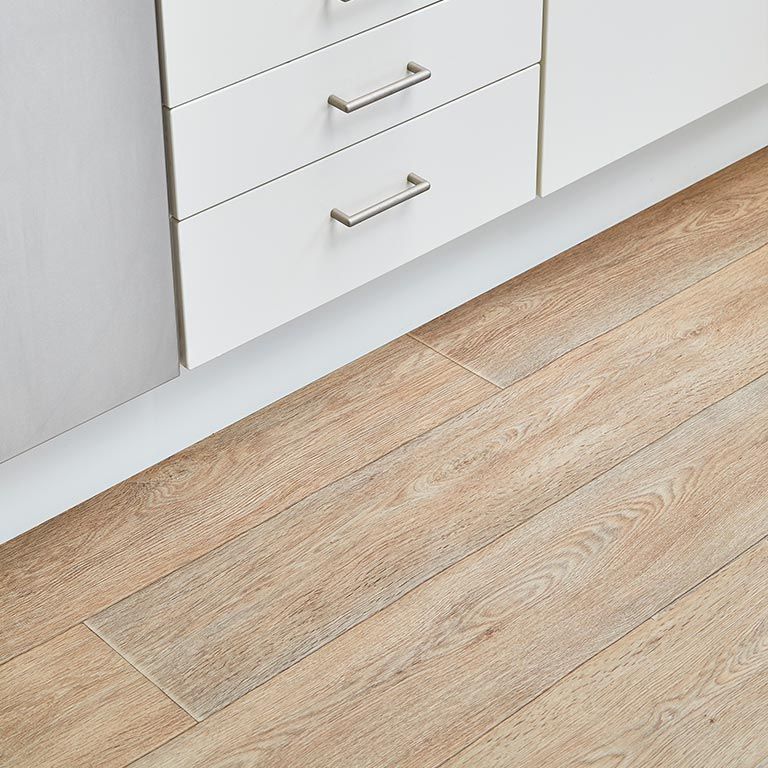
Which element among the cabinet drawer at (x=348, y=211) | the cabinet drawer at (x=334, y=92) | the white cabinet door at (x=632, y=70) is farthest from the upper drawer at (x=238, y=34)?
the white cabinet door at (x=632, y=70)

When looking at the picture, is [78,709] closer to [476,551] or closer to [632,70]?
[476,551]

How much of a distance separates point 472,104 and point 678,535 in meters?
0.61

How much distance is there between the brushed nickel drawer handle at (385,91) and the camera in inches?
63.2

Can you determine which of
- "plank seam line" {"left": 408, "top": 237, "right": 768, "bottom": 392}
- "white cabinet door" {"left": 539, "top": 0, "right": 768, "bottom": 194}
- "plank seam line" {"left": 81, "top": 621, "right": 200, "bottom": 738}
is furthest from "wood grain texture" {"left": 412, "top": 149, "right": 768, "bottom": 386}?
"plank seam line" {"left": 81, "top": 621, "right": 200, "bottom": 738}

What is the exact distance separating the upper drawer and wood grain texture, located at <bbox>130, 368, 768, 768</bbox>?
589 millimetres

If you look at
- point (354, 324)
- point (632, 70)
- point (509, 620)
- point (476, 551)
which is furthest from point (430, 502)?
point (632, 70)

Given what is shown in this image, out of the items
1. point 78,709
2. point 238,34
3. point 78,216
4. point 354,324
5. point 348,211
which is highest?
point 238,34

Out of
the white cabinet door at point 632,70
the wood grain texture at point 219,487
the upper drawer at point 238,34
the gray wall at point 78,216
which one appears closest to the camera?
→ the gray wall at point 78,216

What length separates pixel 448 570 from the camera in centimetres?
160

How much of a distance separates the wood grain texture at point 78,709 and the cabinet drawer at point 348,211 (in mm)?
370

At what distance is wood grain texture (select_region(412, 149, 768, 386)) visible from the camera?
6.42ft

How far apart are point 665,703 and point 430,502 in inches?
15.7

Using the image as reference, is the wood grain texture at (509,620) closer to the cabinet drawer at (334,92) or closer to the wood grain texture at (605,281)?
the wood grain texture at (605,281)

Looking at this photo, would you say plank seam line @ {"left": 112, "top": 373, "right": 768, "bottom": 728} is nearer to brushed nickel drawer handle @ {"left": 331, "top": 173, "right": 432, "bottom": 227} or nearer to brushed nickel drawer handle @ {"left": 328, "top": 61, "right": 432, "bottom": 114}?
brushed nickel drawer handle @ {"left": 331, "top": 173, "right": 432, "bottom": 227}
